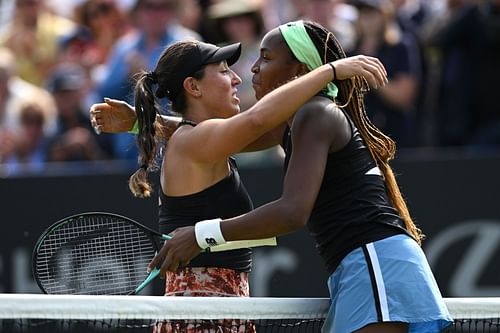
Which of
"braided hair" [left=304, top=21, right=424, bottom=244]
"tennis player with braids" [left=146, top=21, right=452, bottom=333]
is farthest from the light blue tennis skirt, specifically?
"braided hair" [left=304, top=21, right=424, bottom=244]

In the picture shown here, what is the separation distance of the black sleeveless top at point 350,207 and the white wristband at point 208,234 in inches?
14.4

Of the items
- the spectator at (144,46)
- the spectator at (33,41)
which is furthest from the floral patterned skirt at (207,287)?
the spectator at (33,41)

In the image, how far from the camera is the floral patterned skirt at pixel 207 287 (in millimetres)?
4406

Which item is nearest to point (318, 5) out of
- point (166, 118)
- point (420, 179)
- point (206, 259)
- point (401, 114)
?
point (401, 114)

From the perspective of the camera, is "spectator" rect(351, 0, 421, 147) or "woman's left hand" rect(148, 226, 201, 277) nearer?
"woman's left hand" rect(148, 226, 201, 277)

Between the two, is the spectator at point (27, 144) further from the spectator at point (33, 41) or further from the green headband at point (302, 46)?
the green headband at point (302, 46)

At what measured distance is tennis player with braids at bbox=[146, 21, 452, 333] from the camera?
4.04 m

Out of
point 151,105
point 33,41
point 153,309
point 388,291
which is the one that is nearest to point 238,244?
point 153,309

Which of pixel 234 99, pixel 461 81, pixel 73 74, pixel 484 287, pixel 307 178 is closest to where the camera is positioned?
pixel 307 178

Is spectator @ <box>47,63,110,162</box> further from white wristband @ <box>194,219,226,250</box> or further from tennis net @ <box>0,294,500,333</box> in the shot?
white wristband @ <box>194,219,226,250</box>

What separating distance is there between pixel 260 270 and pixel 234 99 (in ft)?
12.4

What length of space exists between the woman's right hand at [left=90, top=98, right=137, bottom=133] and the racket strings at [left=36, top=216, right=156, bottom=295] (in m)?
0.48

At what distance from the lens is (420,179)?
8.33m

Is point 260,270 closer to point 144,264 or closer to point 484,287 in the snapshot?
point 484,287
